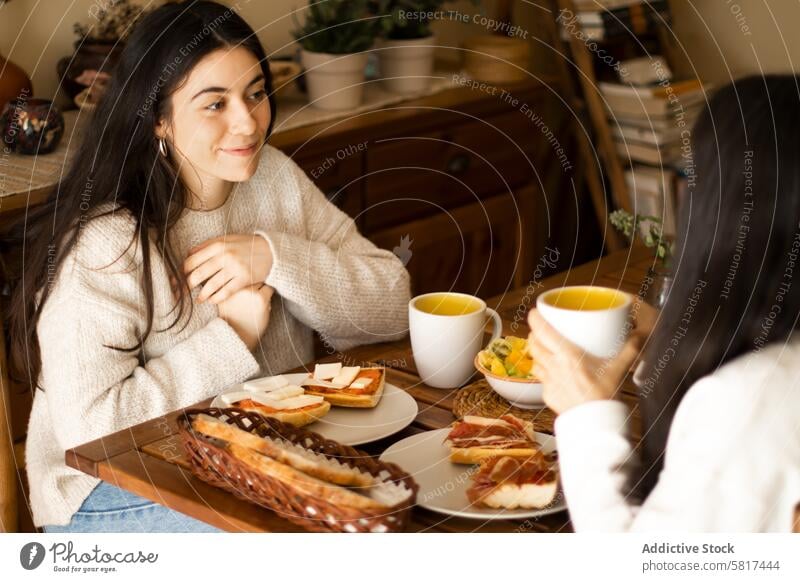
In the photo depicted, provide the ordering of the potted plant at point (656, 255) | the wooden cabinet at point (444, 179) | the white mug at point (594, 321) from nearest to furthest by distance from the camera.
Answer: the white mug at point (594, 321), the potted plant at point (656, 255), the wooden cabinet at point (444, 179)

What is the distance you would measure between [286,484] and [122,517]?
0.29 m

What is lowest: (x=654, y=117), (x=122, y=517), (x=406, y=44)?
(x=122, y=517)

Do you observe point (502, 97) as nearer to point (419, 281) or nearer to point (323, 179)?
point (323, 179)

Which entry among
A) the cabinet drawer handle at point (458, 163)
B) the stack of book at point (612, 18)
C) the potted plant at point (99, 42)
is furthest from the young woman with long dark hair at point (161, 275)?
the stack of book at point (612, 18)

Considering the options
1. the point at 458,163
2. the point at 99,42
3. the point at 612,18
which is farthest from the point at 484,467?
the point at 612,18

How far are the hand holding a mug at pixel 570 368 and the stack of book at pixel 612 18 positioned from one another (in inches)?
35.5

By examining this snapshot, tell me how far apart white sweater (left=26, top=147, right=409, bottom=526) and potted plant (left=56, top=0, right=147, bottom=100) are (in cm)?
34

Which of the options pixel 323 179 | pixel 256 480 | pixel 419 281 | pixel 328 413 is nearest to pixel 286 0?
pixel 323 179

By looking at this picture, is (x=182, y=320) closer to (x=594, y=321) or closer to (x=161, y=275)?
(x=161, y=275)

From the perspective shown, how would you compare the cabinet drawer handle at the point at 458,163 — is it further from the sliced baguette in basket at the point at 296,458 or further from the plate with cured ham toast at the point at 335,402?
the sliced baguette in basket at the point at 296,458

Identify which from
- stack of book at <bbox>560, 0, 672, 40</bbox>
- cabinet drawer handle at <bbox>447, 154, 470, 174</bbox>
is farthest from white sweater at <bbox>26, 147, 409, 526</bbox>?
stack of book at <bbox>560, 0, 672, 40</bbox>

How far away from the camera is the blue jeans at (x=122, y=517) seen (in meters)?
0.83

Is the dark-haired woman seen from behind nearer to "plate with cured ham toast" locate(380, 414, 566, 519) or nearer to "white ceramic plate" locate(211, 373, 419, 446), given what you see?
"plate with cured ham toast" locate(380, 414, 566, 519)

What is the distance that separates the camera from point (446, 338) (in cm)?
83
